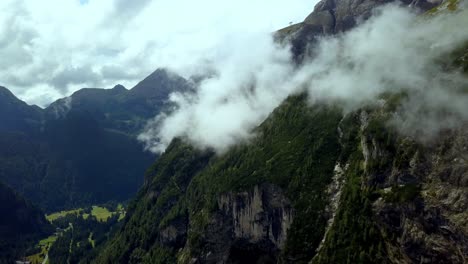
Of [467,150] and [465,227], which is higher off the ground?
[467,150]

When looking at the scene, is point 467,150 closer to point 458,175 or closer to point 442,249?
point 458,175

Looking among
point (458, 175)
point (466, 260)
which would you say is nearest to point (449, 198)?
point (458, 175)

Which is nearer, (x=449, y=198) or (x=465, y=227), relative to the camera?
(x=465, y=227)

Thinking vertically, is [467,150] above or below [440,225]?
above

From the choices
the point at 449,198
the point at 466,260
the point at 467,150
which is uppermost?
the point at 467,150

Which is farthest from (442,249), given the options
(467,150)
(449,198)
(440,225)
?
(467,150)

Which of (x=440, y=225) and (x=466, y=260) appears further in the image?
(x=440, y=225)

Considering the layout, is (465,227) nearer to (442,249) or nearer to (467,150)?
(442,249)

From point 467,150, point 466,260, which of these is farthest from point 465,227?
point 467,150

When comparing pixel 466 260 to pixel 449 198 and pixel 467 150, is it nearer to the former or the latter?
pixel 449 198
